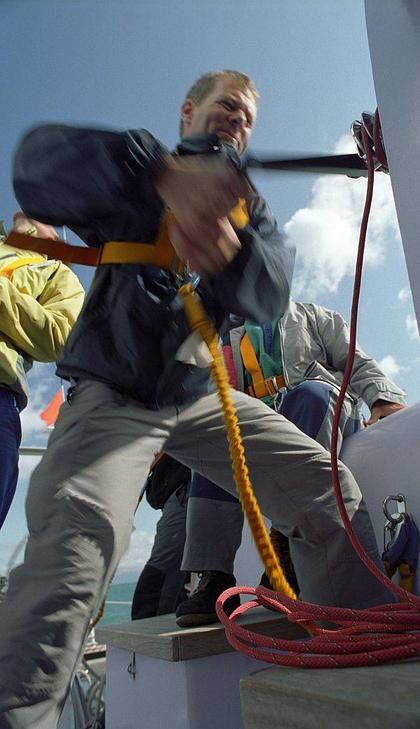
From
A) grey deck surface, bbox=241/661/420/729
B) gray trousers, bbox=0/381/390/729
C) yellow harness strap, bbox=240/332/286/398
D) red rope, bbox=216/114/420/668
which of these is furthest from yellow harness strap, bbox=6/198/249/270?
yellow harness strap, bbox=240/332/286/398

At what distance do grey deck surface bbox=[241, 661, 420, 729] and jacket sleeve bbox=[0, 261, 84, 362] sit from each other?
1347 mm

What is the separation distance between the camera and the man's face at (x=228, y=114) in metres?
1.25

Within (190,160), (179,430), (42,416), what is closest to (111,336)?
(179,430)

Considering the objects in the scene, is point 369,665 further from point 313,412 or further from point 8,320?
point 8,320

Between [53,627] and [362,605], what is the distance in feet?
2.08

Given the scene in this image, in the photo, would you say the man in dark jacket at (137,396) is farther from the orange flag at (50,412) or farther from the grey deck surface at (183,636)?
the orange flag at (50,412)

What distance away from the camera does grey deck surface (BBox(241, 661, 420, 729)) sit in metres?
0.38

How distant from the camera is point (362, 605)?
43.6 inches

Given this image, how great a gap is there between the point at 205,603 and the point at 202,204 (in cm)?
96

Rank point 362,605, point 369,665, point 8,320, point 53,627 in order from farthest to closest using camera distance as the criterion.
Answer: point 8,320 < point 362,605 < point 53,627 < point 369,665

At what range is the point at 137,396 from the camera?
101cm

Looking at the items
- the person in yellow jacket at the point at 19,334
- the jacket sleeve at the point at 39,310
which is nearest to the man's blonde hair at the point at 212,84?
the person in yellow jacket at the point at 19,334

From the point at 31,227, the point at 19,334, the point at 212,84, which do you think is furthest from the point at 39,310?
the point at 212,84

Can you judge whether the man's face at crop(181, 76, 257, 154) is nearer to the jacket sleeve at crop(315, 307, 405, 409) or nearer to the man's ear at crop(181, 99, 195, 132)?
the man's ear at crop(181, 99, 195, 132)
